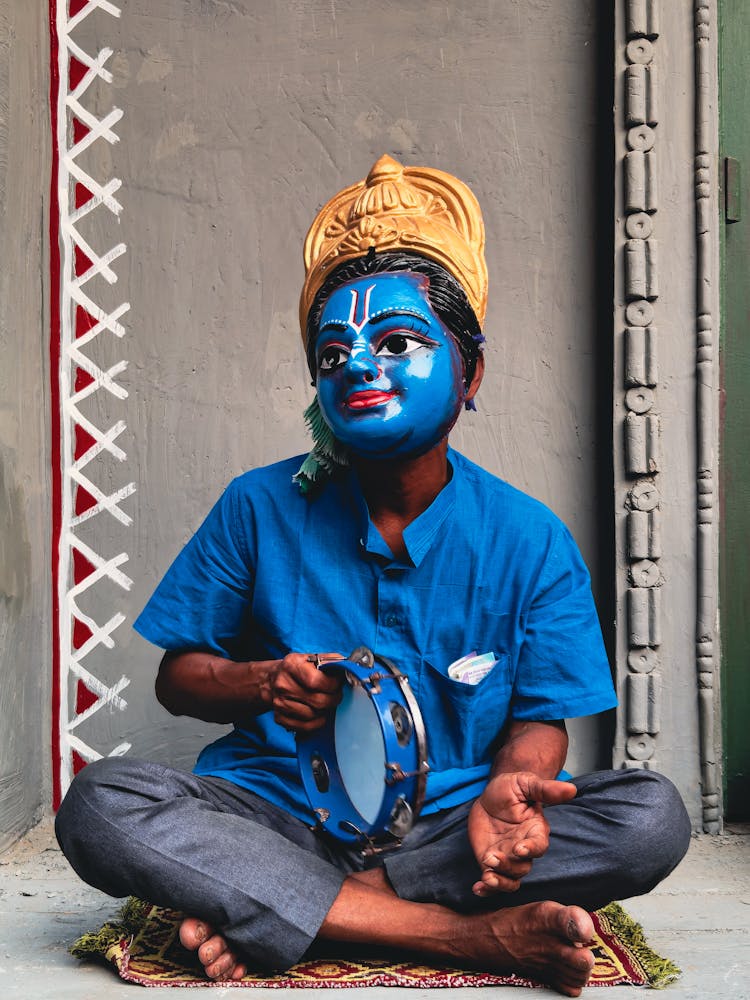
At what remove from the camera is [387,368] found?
2.42 meters

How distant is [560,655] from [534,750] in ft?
0.69

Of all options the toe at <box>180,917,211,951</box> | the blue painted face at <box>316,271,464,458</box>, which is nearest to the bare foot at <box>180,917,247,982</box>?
the toe at <box>180,917,211,951</box>

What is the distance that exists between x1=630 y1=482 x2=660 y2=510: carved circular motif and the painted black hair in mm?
982

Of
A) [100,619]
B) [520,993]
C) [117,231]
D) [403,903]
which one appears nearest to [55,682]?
[100,619]

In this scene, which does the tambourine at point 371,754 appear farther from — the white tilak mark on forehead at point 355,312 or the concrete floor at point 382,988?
the white tilak mark on forehead at point 355,312

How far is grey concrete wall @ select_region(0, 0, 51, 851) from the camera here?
10.8 feet

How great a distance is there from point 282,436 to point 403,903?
159cm

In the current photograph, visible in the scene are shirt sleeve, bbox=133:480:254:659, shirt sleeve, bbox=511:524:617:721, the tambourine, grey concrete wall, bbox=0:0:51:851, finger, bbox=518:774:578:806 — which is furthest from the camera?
grey concrete wall, bbox=0:0:51:851

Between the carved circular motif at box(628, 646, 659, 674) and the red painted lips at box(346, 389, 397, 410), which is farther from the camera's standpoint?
the carved circular motif at box(628, 646, 659, 674)

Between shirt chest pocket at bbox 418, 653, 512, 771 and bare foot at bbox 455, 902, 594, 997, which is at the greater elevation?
shirt chest pocket at bbox 418, 653, 512, 771

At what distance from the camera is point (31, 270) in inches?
137

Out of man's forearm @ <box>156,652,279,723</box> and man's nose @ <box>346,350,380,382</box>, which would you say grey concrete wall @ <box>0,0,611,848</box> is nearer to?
man's forearm @ <box>156,652,279,723</box>

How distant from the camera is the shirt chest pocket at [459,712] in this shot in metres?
2.52

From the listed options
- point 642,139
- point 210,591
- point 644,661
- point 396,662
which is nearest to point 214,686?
point 210,591
